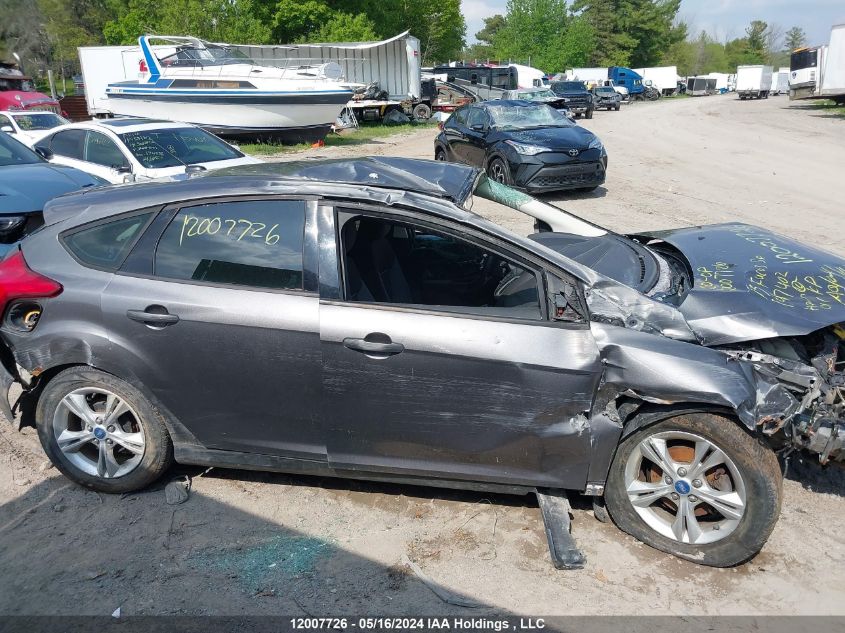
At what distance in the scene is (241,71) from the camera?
19203 mm

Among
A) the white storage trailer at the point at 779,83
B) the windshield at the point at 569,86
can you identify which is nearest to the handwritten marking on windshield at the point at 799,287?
the windshield at the point at 569,86

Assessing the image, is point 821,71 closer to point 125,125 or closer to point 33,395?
point 125,125

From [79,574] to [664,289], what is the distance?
3166mm

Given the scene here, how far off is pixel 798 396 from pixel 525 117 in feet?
34.3

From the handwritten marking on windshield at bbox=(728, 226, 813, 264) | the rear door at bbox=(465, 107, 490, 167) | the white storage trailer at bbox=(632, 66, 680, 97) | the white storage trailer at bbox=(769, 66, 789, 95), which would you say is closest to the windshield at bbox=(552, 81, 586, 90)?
the rear door at bbox=(465, 107, 490, 167)

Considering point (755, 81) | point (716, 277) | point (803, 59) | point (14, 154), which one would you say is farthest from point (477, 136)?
point (755, 81)

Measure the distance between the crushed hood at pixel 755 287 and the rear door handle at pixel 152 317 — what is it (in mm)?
2463

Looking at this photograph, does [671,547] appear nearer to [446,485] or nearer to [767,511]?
[767,511]

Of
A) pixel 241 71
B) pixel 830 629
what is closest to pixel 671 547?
pixel 830 629

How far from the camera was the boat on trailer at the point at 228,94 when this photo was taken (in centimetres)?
1881

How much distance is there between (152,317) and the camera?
3316 mm

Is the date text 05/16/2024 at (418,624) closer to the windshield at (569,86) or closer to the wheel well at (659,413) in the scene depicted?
the wheel well at (659,413)

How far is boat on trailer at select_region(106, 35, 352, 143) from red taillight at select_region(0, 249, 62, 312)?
16224 mm

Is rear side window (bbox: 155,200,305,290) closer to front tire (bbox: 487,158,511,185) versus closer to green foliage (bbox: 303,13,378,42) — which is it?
front tire (bbox: 487,158,511,185)
